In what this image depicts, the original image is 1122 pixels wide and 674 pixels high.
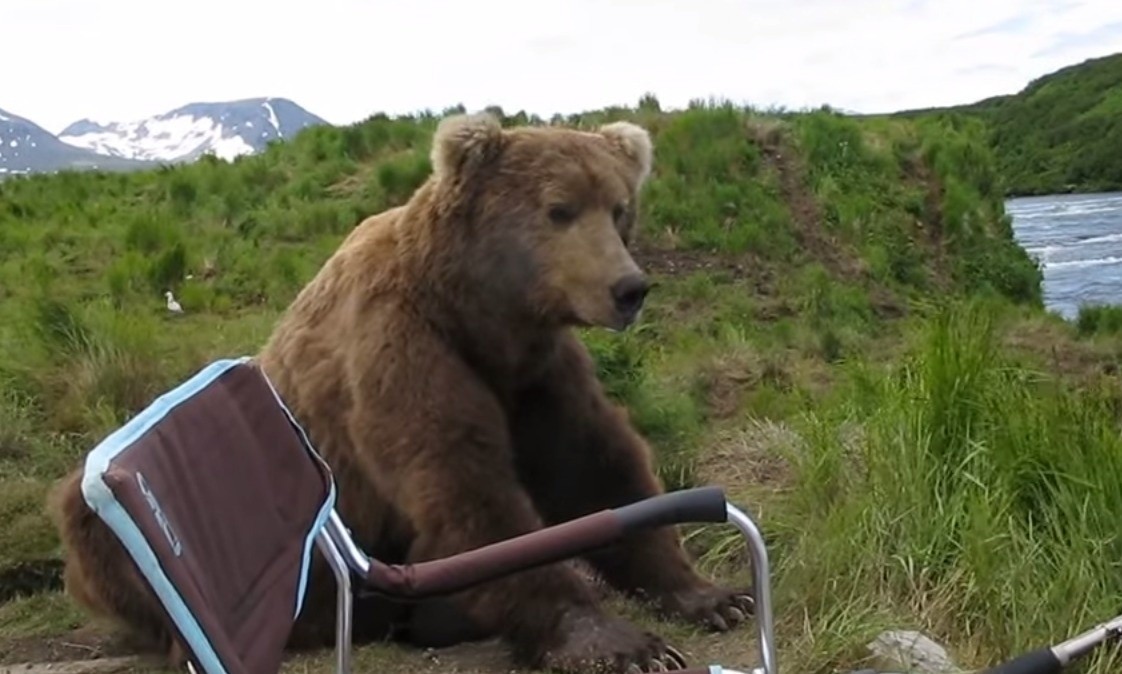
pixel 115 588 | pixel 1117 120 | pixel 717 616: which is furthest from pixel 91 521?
pixel 1117 120

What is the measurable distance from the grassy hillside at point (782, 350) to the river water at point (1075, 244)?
2593 millimetres

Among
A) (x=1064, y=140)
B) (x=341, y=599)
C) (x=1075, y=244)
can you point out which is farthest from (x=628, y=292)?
(x=1064, y=140)

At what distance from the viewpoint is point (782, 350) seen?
9.29m

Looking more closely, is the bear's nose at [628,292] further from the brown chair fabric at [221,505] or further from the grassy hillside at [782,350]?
the brown chair fabric at [221,505]

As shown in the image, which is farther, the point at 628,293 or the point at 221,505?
the point at 628,293

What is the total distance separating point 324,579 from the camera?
4.20 m

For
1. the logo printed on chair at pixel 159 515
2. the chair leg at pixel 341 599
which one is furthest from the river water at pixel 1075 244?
the logo printed on chair at pixel 159 515

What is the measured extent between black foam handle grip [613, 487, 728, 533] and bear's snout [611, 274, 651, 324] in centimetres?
101

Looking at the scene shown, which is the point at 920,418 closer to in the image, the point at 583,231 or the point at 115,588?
the point at 583,231

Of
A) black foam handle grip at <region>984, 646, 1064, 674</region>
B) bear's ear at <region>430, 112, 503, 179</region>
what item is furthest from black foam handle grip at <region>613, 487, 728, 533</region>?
bear's ear at <region>430, 112, 503, 179</region>

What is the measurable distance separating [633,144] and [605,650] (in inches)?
56.5

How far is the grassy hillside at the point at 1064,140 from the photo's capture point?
4622 cm

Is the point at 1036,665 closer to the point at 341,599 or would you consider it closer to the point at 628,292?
the point at 341,599

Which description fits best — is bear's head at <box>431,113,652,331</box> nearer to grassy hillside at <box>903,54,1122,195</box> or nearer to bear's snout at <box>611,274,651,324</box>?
bear's snout at <box>611,274,651,324</box>
